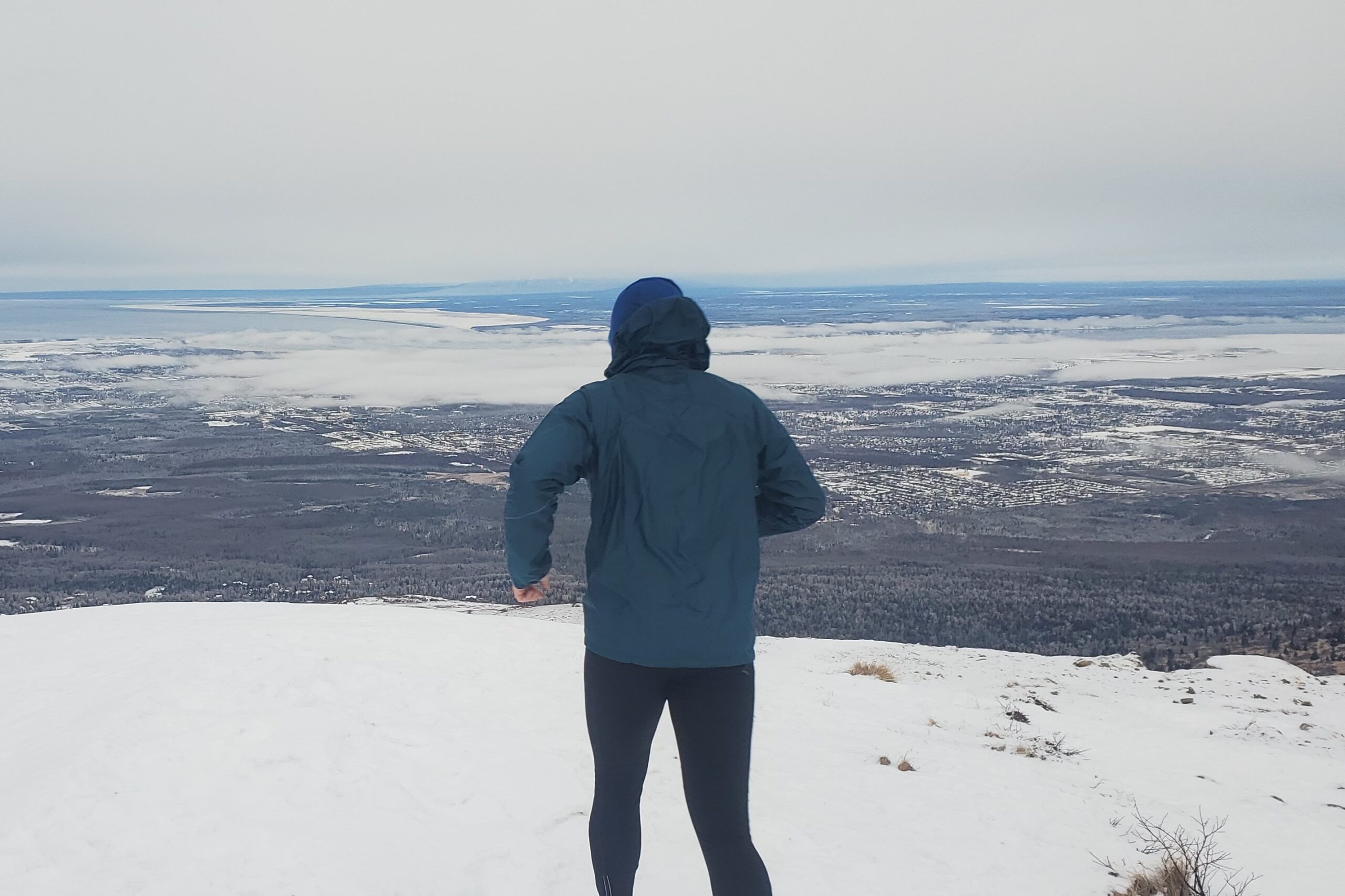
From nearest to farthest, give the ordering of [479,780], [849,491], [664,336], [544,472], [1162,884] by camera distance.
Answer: [544,472]
[664,336]
[1162,884]
[479,780]
[849,491]

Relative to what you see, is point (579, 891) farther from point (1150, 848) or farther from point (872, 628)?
point (872, 628)

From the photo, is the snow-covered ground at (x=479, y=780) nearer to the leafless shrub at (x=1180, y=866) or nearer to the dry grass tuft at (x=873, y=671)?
the leafless shrub at (x=1180, y=866)

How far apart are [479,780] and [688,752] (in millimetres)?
2201

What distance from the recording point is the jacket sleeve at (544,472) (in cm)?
206

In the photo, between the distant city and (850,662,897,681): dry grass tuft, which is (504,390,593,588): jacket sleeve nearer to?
(850,662,897,681): dry grass tuft

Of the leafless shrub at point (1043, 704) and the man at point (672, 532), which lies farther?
the leafless shrub at point (1043, 704)

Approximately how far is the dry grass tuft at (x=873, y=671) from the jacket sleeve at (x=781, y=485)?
6321 mm

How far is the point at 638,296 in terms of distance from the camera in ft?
7.35

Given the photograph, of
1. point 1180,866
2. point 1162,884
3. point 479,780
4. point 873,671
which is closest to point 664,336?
point 479,780

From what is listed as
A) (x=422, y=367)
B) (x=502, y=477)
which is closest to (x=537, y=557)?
(x=502, y=477)

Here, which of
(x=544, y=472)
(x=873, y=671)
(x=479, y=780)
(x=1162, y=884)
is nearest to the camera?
(x=544, y=472)

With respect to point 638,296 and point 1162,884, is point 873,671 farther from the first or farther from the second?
point 638,296

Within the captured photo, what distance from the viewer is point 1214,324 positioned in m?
188

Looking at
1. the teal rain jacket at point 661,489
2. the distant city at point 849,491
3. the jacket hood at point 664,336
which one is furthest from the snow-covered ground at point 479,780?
the distant city at point 849,491
